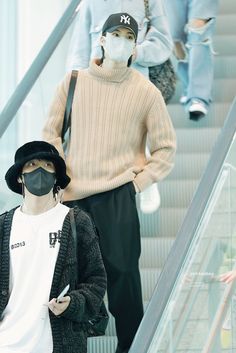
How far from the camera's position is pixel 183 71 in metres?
7.38

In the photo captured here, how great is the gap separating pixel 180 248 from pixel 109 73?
1.28 m

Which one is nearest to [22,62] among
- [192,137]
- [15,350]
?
[192,137]

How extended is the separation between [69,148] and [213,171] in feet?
2.73

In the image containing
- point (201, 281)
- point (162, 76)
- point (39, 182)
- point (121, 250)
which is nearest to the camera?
point (39, 182)

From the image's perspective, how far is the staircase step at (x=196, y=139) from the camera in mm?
7111

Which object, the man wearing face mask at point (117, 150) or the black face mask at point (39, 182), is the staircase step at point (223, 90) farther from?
the black face mask at point (39, 182)

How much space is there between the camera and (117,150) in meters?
4.83

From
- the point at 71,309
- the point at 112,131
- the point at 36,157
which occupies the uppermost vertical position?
the point at 112,131

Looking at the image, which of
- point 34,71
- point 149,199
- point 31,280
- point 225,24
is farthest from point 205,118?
point 31,280

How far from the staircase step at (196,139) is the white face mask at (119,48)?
223 cm

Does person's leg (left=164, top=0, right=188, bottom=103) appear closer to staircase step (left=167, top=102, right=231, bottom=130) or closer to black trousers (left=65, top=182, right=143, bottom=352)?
staircase step (left=167, top=102, right=231, bottom=130)

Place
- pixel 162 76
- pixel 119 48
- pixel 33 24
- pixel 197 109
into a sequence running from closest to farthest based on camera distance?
pixel 119 48 < pixel 162 76 < pixel 197 109 < pixel 33 24

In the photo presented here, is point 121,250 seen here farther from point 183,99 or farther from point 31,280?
point 183,99

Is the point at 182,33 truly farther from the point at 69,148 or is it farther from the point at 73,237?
the point at 73,237
